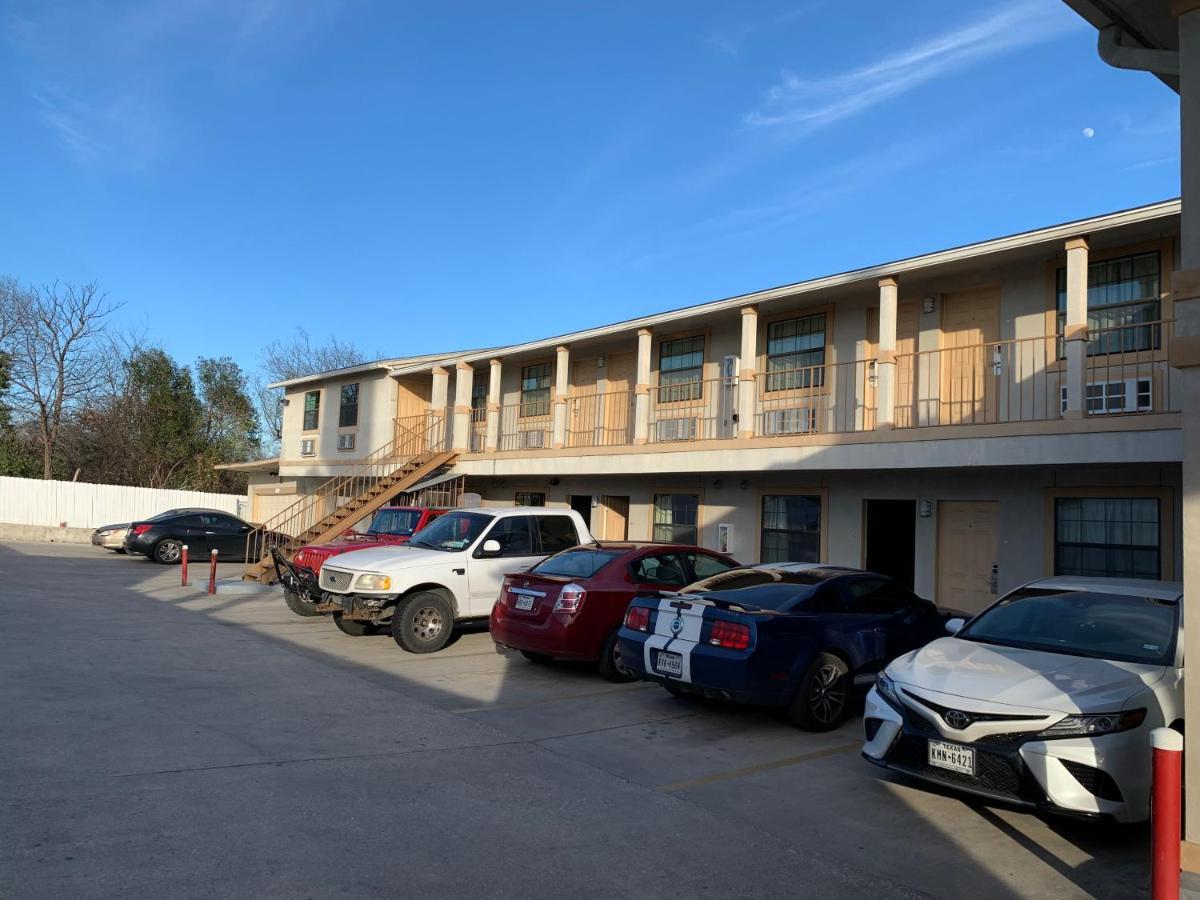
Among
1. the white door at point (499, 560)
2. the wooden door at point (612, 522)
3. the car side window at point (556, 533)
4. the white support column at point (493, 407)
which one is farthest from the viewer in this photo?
the white support column at point (493, 407)

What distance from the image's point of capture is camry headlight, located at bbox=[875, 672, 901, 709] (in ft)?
18.4

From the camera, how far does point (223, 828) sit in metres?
4.61

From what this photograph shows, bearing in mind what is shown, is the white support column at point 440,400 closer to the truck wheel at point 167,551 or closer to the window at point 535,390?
the window at point 535,390

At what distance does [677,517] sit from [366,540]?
6.60 metres

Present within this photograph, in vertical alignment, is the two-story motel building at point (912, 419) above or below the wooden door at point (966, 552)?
above

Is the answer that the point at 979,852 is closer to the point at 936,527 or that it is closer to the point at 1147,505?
the point at 1147,505

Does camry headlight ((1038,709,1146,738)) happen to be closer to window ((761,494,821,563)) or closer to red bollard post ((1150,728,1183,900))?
red bollard post ((1150,728,1183,900))

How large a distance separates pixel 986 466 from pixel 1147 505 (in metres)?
2.14

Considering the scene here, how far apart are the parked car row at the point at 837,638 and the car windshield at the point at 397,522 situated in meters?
1.73

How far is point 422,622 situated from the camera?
1068 cm

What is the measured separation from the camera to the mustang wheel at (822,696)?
23.9 ft

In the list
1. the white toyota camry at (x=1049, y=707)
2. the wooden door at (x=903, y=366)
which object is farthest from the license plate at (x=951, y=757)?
the wooden door at (x=903, y=366)

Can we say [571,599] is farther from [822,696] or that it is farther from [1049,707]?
[1049,707]

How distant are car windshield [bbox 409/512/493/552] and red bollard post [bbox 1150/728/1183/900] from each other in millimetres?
8561
